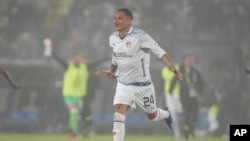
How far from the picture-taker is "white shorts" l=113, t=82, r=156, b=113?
41.4 feet

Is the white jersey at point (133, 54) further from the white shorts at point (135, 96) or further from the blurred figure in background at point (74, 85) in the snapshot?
the blurred figure in background at point (74, 85)

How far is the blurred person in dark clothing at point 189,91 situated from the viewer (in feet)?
71.3

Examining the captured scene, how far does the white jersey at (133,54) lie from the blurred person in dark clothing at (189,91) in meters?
8.82

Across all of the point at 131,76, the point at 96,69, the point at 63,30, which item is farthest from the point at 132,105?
the point at 63,30

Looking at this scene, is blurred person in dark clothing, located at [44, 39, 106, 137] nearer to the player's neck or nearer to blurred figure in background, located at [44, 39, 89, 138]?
blurred figure in background, located at [44, 39, 89, 138]

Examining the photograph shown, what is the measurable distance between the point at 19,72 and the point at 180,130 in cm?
501

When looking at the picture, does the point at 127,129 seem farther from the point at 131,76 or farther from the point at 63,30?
the point at 131,76

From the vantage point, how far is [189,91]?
22.2 m

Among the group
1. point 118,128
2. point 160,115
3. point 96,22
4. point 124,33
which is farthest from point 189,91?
point 118,128

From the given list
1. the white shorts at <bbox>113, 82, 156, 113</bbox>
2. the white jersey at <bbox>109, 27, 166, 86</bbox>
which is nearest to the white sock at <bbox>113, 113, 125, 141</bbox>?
the white shorts at <bbox>113, 82, 156, 113</bbox>

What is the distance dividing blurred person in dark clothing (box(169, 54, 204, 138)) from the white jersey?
8.82 meters

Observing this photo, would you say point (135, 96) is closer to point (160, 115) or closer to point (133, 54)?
point (133, 54)

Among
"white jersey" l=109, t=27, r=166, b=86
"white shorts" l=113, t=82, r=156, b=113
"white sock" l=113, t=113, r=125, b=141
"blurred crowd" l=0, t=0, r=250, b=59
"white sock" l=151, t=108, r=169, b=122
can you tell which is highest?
"blurred crowd" l=0, t=0, r=250, b=59

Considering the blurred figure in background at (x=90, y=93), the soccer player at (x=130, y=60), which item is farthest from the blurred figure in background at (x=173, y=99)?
the soccer player at (x=130, y=60)
